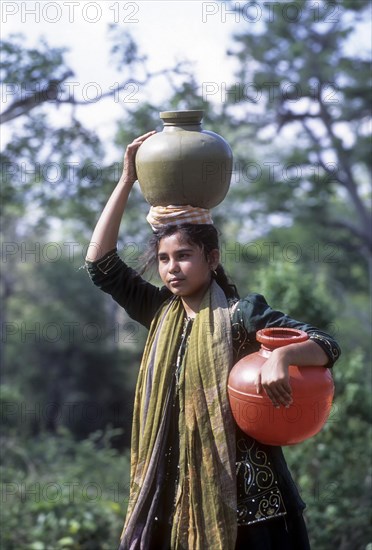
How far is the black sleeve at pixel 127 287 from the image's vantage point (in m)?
3.13

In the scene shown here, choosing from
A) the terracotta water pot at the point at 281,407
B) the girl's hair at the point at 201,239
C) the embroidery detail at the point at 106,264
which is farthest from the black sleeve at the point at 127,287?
the terracotta water pot at the point at 281,407

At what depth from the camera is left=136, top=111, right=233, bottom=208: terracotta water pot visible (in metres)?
2.94

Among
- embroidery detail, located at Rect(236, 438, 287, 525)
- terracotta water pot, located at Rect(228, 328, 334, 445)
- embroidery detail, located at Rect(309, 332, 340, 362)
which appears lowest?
embroidery detail, located at Rect(236, 438, 287, 525)

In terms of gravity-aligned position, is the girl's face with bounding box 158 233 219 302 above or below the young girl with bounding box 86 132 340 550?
above

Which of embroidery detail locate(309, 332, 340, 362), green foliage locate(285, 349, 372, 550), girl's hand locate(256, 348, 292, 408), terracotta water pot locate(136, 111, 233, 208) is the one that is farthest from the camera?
green foliage locate(285, 349, 372, 550)

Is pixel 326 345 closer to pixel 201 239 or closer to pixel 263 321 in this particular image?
pixel 263 321

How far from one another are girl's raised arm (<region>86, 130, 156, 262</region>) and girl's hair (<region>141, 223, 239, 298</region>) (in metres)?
0.15

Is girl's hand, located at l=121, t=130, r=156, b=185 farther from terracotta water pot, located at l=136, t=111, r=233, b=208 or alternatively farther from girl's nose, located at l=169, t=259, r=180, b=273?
girl's nose, located at l=169, t=259, r=180, b=273

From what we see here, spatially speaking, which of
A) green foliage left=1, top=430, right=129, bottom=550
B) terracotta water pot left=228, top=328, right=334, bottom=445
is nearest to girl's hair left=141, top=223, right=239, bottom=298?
terracotta water pot left=228, top=328, right=334, bottom=445

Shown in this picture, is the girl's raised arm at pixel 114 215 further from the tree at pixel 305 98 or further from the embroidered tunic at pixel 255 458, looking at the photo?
the tree at pixel 305 98

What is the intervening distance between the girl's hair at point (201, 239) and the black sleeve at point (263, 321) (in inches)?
8.6

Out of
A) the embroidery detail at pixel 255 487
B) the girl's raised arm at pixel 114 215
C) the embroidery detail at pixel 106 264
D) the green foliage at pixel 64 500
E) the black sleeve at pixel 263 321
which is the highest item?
the girl's raised arm at pixel 114 215

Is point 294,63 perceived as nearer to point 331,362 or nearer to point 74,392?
point 74,392

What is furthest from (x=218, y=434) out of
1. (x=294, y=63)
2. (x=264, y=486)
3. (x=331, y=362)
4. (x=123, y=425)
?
(x=294, y=63)
